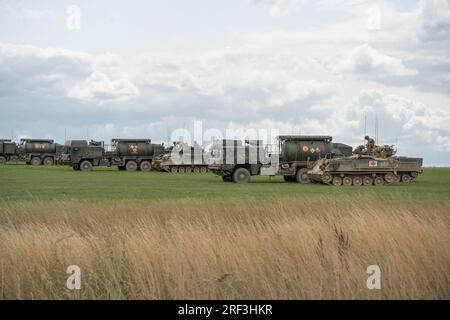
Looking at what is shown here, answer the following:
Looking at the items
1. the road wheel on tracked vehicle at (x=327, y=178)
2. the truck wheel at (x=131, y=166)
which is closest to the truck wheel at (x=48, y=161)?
the truck wheel at (x=131, y=166)

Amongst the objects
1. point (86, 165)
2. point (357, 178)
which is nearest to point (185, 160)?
point (86, 165)

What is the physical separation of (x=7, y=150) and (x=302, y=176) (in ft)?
144

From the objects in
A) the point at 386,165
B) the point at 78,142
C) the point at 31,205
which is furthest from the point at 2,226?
the point at 78,142

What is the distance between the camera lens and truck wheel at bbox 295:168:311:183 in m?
40.7

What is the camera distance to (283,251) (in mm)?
9469

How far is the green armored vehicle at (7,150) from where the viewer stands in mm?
73000

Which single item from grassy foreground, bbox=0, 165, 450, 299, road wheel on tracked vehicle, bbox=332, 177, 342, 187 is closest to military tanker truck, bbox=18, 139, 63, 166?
road wheel on tracked vehicle, bbox=332, 177, 342, 187

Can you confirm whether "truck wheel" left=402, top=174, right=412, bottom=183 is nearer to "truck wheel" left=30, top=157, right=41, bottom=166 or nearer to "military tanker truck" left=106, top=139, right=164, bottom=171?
"military tanker truck" left=106, top=139, right=164, bottom=171

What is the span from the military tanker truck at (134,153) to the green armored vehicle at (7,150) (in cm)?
1846

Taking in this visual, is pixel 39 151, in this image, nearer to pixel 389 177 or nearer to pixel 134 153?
pixel 134 153

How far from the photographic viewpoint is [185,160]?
5603 cm

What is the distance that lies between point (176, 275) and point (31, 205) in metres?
8.81

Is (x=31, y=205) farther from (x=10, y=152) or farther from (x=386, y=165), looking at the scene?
(x=10, y=152)

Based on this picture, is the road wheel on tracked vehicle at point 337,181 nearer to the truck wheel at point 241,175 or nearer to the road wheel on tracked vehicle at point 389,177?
the road wheel on tracked vehicle at point 389,177
